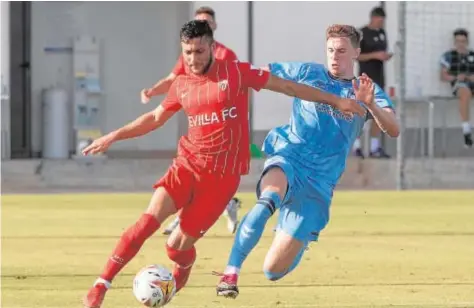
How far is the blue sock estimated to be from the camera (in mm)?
9094

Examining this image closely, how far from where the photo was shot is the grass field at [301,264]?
9.77 meters

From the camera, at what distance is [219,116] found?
929 centimetres

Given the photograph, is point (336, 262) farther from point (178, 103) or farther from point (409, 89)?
point (409, 89)

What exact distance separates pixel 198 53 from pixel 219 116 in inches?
20.3

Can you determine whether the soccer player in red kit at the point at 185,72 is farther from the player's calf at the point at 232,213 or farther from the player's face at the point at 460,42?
the player's face at the point at 460,42

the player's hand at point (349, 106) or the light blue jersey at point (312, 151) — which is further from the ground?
the player's hand at point (349, 106)

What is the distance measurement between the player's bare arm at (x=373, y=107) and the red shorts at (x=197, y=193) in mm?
1124

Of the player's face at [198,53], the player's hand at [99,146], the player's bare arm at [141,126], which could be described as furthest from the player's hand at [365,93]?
the player's hand at [99,146]

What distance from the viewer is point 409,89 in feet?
85.6

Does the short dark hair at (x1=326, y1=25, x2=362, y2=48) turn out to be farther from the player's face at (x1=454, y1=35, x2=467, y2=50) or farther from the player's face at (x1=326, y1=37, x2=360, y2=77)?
the player's face at (x1=454, y1=35, x2=467, y2=50)

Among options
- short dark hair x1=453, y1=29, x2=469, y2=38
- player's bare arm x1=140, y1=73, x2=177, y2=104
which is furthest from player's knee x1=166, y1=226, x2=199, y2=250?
short dark hair x1=453, y1=29, x2=469, y2=38

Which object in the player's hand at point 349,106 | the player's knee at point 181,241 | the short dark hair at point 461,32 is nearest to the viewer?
the player's hand at point 349,106

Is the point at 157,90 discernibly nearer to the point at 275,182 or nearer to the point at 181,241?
the point at 181,241

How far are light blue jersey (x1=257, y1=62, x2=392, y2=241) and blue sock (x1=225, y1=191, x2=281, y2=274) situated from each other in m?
0.35
